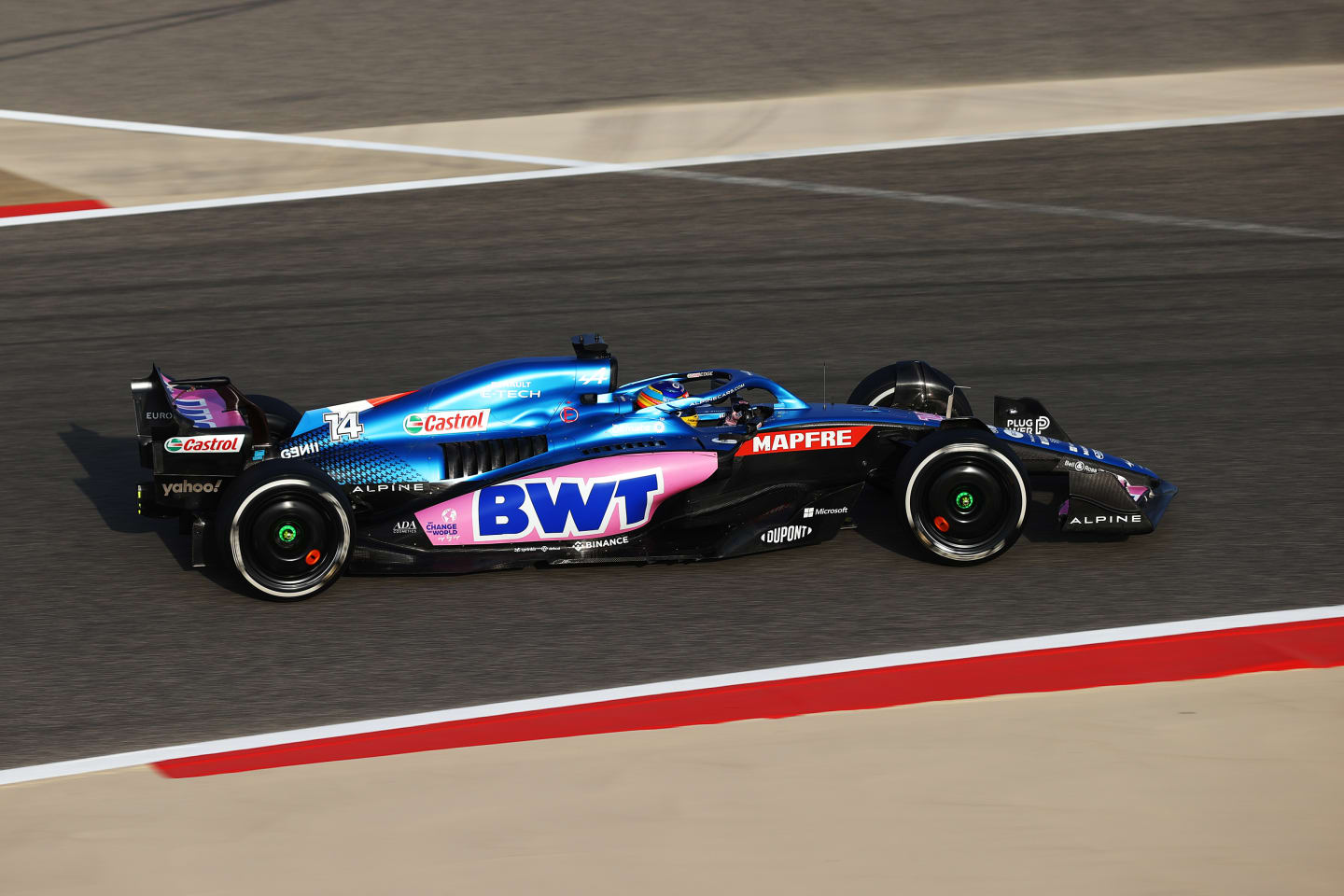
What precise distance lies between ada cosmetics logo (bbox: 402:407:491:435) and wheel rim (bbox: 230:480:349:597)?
2.29ft

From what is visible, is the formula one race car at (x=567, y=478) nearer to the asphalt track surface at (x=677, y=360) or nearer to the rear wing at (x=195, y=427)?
the rear wing at (x=195, y=427)

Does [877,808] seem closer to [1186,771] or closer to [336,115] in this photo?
[1186,771]

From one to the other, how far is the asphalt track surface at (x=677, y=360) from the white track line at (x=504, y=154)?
0.24 meters

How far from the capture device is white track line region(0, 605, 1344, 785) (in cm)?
501

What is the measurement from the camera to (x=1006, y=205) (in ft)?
40.7

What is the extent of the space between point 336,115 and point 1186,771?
12786 mm

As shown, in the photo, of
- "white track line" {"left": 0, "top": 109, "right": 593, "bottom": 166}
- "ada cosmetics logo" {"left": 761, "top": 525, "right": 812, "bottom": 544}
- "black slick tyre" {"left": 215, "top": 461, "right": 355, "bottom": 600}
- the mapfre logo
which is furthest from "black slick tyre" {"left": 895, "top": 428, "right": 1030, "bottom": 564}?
"white track line" {"left": 0, "top": 109, "right": 593, "bottom": 166}

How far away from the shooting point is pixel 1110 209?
12.3 meters

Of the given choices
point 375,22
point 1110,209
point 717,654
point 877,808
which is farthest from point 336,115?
point 877,808

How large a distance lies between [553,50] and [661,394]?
1193 centimetres

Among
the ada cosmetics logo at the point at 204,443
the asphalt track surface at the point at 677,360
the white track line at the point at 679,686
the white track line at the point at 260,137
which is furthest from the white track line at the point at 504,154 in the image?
the ada cosmetics logo at the point at 204,443

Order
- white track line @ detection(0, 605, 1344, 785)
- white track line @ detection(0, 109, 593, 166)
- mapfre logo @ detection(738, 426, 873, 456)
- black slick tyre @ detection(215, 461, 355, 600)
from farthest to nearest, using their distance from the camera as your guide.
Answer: white track line @ detection(0, 109, 593, 166)
mapfre logo @ detection(738, 426, 873, 456)
black slick tyre @ detection(215, 461, 355, 600)
white track line @ detection(0, 605, 1344, 785)

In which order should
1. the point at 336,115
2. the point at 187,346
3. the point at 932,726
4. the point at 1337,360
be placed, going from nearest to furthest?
the point at 932,726, the point at 1337,360, the point at 187,346, the point at 336,115

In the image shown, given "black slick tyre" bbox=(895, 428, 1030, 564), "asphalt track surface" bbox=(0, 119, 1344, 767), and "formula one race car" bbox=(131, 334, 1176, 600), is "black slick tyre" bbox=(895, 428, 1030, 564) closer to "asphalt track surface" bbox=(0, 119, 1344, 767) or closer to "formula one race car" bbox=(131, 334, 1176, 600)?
"formula one race car" bbox=(131, 334, 1176, 600)
